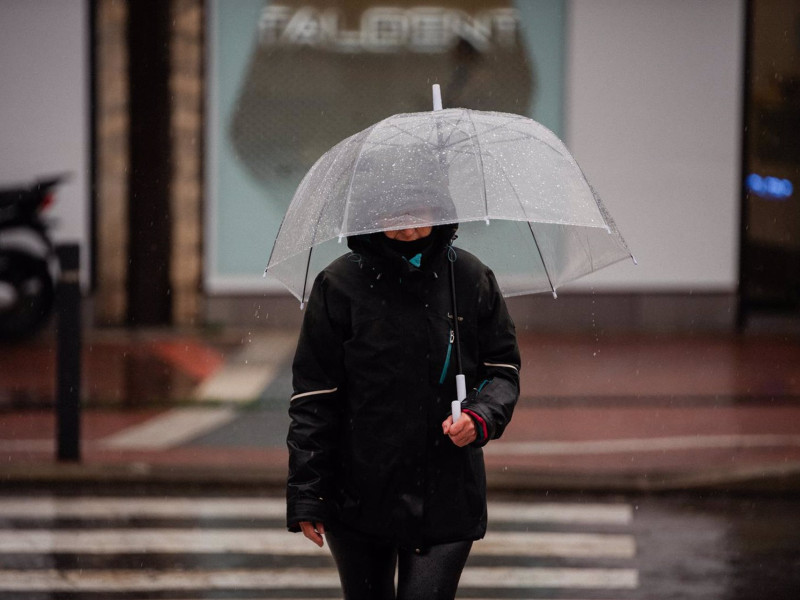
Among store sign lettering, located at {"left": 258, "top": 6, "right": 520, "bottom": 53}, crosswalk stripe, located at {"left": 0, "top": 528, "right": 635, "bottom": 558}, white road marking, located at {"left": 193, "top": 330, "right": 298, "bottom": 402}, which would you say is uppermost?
store sign lettering, located at {"left": 258, "top": 6, "right": 520, "bottom": 53}

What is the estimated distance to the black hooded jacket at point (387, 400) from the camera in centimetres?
342

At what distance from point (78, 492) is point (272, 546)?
1677 millimetres

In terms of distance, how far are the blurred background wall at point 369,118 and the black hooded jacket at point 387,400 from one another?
34.5 feet

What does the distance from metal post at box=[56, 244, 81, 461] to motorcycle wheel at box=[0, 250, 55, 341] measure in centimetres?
515

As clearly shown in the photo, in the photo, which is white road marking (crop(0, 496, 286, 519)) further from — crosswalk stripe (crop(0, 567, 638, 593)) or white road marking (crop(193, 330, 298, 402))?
white road marking (crop(193, 330, 298, 402))

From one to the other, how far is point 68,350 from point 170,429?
148 centimetres

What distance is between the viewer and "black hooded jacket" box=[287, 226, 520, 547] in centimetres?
342

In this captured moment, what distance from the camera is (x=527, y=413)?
981 centimetres

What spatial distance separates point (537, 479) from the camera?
760cm

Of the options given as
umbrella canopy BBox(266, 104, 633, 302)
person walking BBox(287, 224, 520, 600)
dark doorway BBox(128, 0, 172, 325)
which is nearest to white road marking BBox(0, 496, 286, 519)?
umbrella canopy BBox(266, 104, 633, 302)

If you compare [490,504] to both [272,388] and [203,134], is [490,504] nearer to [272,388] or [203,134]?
[272,388]

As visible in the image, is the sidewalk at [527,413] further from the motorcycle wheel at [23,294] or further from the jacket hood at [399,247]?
the jacket hood at [399,247]

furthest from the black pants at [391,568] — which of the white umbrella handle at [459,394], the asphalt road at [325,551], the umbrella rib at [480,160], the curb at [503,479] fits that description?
the curb at [503,479]

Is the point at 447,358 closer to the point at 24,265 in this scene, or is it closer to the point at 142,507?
the point at 142,507
